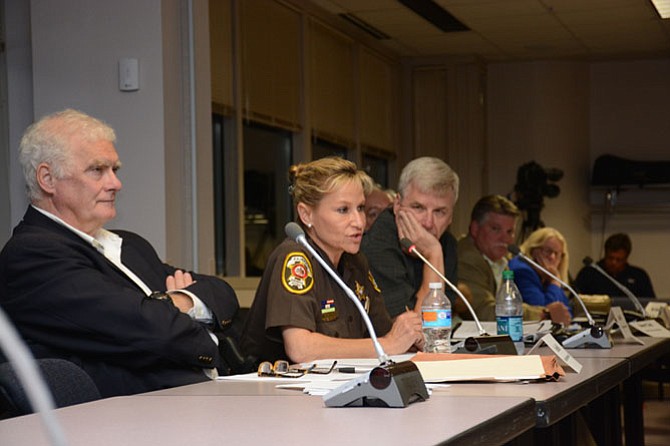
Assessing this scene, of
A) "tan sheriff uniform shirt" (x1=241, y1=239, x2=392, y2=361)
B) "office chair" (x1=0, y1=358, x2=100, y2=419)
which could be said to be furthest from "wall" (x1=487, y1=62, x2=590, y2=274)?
"office chair" (x1=0, y1=358, x2=100, y2=419)

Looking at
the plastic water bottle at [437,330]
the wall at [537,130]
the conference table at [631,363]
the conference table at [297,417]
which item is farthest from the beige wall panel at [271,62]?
the conference table at [297,417]

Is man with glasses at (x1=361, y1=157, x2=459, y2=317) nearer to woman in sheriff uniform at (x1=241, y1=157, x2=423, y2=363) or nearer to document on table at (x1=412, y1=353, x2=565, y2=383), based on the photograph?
woman in sheriff uniform at (x1=241, y1=157, x2=423, y2=363)

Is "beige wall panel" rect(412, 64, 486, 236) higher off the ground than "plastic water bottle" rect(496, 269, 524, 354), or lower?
higher

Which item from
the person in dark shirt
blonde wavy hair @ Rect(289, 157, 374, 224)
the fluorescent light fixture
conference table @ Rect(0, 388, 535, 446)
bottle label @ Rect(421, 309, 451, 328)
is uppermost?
the fluorescent light fixture

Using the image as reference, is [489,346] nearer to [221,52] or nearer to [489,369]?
[489,369]

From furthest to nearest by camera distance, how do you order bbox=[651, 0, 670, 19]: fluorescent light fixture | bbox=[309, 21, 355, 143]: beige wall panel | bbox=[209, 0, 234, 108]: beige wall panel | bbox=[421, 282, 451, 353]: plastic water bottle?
bbox=[309, 21, 355, 143]: beige wall panel < bbox=[651, 0, 670, 19]: fluorescent light fixture < bbox=[209, 0, 234, 108]: beige wall panel < bbox=[421, 282, 451, 353]: plastic water bottle

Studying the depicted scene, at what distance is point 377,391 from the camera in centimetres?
175

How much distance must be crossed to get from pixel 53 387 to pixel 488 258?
142 inches

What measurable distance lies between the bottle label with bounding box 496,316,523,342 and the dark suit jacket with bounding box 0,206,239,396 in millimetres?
966

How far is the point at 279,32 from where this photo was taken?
7.09 metres

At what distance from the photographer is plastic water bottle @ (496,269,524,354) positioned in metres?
3.21

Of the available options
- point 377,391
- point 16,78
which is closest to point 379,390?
point 377,391

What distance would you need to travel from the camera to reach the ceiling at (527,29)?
745cm

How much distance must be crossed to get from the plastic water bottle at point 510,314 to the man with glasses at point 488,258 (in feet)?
3.75
